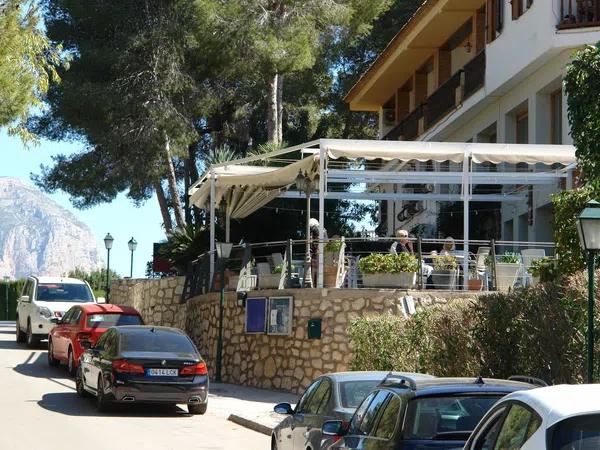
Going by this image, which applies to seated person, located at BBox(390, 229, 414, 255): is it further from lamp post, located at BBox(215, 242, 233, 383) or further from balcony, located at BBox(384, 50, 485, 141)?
balcony, located at BBox(384, 50, 485, 141)

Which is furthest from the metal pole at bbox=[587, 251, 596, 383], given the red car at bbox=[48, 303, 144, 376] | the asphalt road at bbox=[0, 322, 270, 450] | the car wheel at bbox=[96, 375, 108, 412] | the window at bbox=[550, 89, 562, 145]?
the window at bbox=[550, 89, 562, 145]

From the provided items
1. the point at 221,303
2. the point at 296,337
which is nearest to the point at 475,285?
the point at 296,337

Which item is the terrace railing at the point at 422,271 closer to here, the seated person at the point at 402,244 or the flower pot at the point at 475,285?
the flower pot at the point at 475,285

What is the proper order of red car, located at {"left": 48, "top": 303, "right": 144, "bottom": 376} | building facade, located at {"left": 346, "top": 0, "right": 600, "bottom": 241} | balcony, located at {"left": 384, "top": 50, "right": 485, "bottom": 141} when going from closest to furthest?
red car, located at {"left": 48, "top": 303, "right": 144, "bottom": 376} → building facade, located at {"left": 346, "top": 0, "right": 600, "bottom": 241} → balcony, located at {"left": 384, "top": 50, "right": 485, "bottom": 141}

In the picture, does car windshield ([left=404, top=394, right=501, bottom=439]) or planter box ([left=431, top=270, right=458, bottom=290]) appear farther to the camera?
planter box ([left=431, top=270, right=458, bottom=290])

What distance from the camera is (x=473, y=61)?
32656 mm

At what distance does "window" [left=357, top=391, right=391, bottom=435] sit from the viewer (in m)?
9.34

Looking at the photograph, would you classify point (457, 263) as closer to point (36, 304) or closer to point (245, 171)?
point (245, 171)

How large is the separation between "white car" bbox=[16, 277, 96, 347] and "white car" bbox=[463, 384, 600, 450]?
84.5 ft

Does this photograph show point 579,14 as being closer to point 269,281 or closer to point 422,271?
point 422,271

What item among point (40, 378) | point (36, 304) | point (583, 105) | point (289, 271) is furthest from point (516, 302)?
point (36, 304)

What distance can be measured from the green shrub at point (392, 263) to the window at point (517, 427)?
54.1ft

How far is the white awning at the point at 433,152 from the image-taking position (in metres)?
23.6

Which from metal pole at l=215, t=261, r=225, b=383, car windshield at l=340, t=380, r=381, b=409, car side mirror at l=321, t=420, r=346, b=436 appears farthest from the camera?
metal pole at l=215, t=261, r=225, b=383
